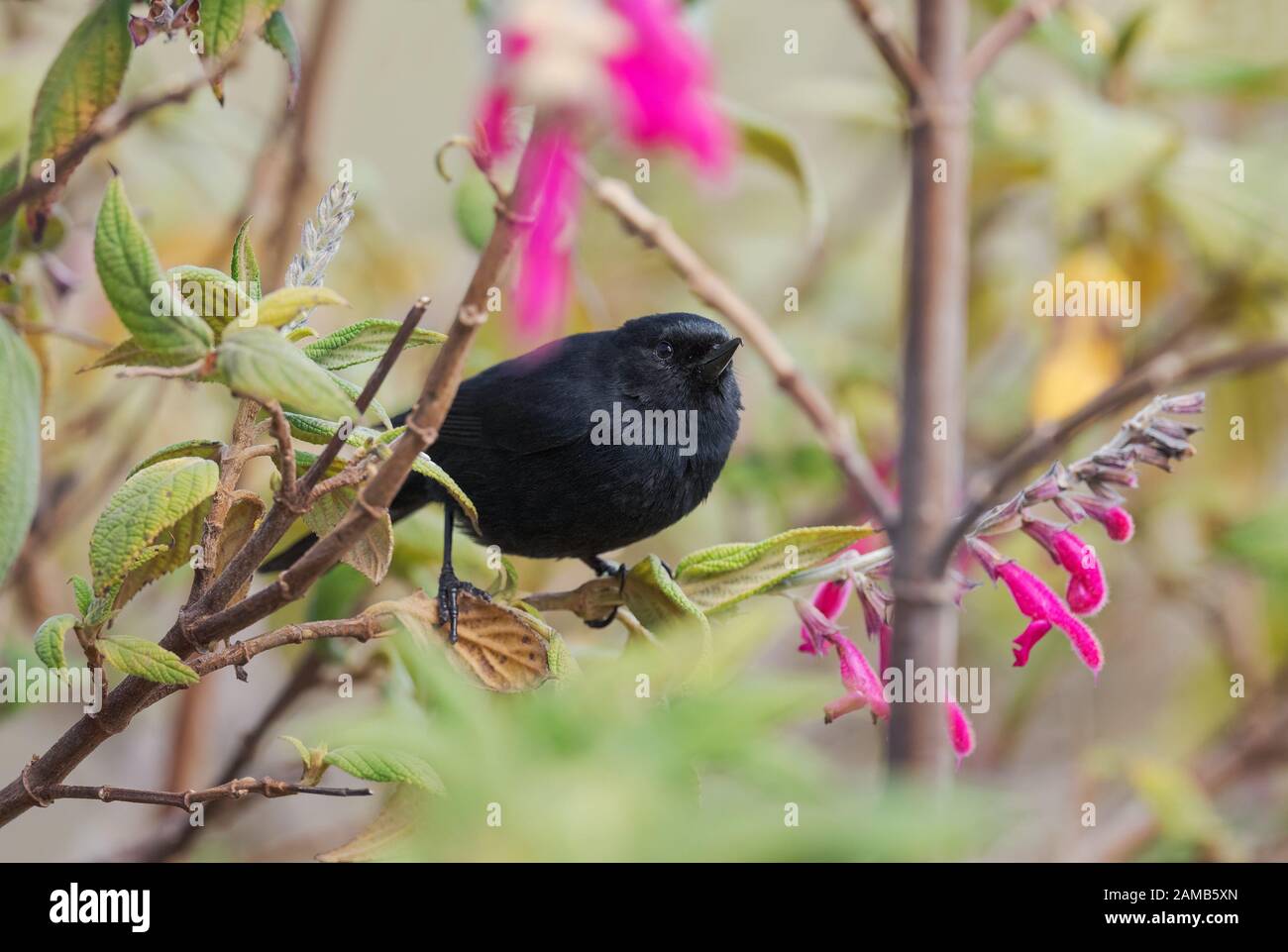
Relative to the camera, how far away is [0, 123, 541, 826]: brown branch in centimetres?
79

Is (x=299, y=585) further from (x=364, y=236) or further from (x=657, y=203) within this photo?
(x=657, y=203)

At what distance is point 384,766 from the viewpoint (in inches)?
41.4

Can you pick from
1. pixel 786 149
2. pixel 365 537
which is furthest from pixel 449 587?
pixel 786 149

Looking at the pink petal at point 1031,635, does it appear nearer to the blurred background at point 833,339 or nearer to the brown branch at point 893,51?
the blurred background at point 833,339

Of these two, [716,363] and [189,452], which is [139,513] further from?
[716,363]

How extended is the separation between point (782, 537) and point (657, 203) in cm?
225

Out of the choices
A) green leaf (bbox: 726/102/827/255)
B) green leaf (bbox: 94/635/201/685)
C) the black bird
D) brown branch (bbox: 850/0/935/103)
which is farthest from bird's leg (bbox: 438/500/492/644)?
brown branch (bbox: 850/0/935/103)

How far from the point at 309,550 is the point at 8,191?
2.22 ft

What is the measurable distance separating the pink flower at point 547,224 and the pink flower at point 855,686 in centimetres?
44

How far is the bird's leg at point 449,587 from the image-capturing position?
1.22 m

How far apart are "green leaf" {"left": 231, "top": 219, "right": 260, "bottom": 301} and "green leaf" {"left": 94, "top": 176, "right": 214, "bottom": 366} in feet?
0.47

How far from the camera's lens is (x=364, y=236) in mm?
2910

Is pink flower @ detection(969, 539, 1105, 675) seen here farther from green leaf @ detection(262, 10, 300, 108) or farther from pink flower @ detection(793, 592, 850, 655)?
green leaf @ detection(262, 10, 300, 108)

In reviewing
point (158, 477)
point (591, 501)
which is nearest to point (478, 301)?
point (158, 477)
